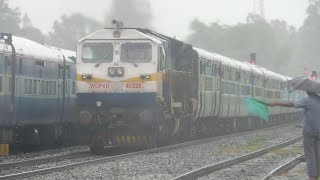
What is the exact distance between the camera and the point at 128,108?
18219 mm

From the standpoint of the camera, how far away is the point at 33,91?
19391 millimetres

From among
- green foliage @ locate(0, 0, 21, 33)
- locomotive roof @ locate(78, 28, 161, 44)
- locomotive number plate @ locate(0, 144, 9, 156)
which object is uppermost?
green foliage @ locate(0, 0, 21, 33)

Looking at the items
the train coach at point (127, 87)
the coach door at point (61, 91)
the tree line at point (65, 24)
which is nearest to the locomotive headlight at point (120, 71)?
the train coach at point (127, 87)

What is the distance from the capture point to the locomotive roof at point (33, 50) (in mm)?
18314

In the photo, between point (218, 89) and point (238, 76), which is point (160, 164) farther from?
point (238, 76)

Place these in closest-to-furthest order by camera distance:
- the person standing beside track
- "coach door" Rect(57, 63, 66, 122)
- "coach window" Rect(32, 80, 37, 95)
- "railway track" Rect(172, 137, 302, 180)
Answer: the person standing beside track → "railway track" Rect(172, 137, 302, 180) → "coach window" Rect(32, 80, 37, 95) → "coach door" Rect(57, 63, 66, 122)

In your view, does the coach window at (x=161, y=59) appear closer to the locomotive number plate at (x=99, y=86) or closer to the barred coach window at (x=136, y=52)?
the barred coach window at (x=136, y=52)

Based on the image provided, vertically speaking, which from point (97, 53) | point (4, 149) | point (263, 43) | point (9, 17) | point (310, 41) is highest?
point (9, 17)

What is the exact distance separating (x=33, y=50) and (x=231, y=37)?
76.3 metres

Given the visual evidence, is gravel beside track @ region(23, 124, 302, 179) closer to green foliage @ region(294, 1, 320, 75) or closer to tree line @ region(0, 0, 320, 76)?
tree line @ region(0, 0, 320, 76)

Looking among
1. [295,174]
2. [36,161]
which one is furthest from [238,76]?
[295,174]

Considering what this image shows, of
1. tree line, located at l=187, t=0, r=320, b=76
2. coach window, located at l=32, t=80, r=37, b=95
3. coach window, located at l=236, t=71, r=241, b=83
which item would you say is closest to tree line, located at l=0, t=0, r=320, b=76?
tree line, located at l=187, t=0, r=320, b=76

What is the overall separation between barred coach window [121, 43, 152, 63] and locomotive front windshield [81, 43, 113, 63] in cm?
38

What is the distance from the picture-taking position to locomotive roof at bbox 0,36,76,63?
18.3 m
